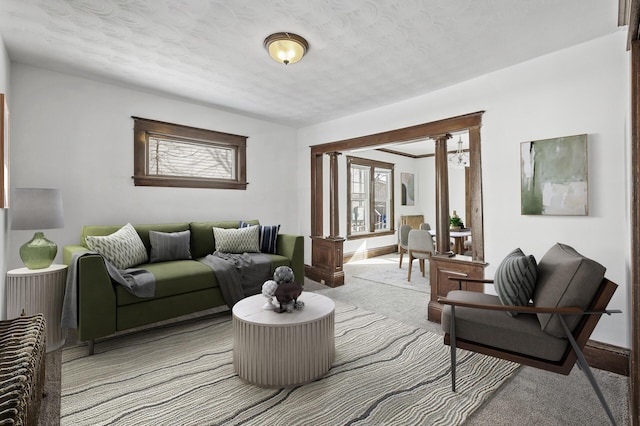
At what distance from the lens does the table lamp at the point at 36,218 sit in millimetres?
2545

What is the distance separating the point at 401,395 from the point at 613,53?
300 cm

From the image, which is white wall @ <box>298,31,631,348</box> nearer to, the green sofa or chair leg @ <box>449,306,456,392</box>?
chair leg @ <box>449,306,456,392</box>

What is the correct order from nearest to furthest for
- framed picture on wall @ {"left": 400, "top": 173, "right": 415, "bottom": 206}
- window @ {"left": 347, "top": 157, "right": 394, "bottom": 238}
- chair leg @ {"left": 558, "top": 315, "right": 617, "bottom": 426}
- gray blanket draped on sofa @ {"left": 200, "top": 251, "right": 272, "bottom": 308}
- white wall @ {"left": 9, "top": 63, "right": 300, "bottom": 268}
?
1. chair leg @ {"left": 558, "top": 315, "right": 617, "bottom": 426}
2. white wall @ {"left": 9, "top": 63, "right": 300, "bottom": 268}
3. gray blanket draped on sofa @ {"left": 200, "top": 251, "right": 272, "bottom": 308}
4. window @ {"left": 347, "top": 157, "right": 394, "bottom": 238}
5. framed picture on wall @ {"left": 400, "top": 173, "right": 415, "bottom": 206}

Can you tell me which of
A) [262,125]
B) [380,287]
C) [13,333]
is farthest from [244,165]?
[13,333]

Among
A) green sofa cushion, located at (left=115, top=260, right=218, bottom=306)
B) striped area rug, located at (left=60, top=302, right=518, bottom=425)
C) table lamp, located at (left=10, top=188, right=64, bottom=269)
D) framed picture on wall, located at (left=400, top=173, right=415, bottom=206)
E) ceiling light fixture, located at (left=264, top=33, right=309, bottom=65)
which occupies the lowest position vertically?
striped area rug, located at (left=60, top=302, right=518, bottom=425)

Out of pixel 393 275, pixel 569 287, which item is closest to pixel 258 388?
pixel 569 287

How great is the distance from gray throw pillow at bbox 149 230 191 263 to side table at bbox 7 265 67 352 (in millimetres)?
842

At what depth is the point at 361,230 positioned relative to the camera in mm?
7184

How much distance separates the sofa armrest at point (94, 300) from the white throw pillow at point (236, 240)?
4.67ft

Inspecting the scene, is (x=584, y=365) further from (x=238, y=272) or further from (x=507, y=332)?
(x=238, y=272)

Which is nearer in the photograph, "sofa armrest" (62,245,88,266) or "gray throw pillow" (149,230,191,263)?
"sofa armrest" (62,245,88,266)

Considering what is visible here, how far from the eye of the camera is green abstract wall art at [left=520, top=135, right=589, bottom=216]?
2.52 meters

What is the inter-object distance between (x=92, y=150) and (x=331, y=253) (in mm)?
3260

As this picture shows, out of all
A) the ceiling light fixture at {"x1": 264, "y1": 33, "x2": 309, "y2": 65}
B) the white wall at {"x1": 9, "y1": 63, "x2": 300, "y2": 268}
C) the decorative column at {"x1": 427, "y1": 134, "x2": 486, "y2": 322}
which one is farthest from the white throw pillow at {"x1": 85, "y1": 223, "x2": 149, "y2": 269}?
the decorative column at {"x1": 427, "y1": 134, "x2": 486, "y2": 322}
